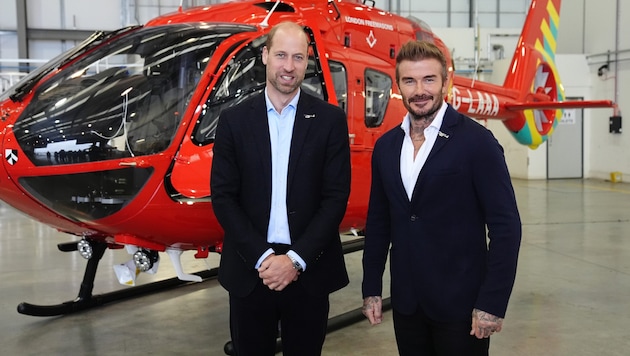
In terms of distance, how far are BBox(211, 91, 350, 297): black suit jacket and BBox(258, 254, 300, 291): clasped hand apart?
46 millimetres

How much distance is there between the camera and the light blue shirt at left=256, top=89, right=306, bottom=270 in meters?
2.17

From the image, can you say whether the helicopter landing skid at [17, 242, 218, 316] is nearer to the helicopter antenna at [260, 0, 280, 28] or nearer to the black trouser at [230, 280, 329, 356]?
the helicopter antenna at [260, 0, 280, 28]

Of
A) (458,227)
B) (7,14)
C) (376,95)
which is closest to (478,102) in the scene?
(376,95)

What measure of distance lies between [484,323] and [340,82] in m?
2.51

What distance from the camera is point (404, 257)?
80.0 inches

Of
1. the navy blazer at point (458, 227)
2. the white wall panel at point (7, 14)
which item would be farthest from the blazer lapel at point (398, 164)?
the white wall panel at point (7, 14)

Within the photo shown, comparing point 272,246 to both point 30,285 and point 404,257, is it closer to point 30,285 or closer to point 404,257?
point 404,257

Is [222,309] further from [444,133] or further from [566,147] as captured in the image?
[566,147]

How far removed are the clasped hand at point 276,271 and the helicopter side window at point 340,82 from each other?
213 centimetres

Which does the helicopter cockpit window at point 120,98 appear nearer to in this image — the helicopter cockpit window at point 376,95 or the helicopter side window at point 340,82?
the helicopter side window at point 340,82

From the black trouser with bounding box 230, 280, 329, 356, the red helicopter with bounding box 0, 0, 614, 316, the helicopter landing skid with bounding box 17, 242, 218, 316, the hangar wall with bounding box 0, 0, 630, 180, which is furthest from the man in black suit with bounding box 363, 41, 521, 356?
the hangar wall with bounding box 0, 0, 630, 180

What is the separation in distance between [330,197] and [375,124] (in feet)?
7.45

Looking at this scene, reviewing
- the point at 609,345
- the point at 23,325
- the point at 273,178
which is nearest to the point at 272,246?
the point at 273,178

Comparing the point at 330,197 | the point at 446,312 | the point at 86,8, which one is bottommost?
the point at 446,312
